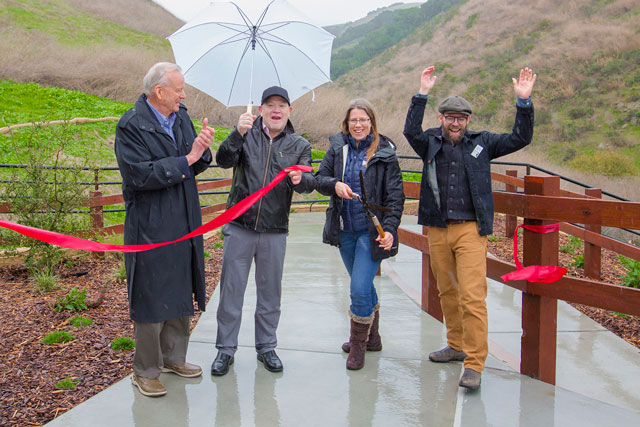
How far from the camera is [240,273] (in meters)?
3.96

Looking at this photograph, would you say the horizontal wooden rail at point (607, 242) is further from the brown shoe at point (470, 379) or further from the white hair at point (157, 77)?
the white hair at point (157, 77)

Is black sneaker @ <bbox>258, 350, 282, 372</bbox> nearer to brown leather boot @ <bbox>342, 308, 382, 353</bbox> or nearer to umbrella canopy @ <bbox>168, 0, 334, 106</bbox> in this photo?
brown leather boot @ <bbox>342, 308, 382, 353</bbox>

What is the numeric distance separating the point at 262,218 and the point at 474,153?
1450mm

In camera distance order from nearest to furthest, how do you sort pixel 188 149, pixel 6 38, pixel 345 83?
pixel 188 149 < pixel 6 38 < pixel 345 83

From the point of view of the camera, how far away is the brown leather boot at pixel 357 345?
13.1ft

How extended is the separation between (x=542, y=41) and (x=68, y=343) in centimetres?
6724

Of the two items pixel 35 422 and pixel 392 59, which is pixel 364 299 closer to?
pixel 35 422

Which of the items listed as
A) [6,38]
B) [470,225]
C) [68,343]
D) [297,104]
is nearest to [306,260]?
[68,343]

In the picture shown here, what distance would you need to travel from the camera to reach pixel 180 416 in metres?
3.29

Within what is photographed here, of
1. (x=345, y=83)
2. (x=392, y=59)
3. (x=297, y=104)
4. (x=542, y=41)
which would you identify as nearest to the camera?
(x=297, y=104)

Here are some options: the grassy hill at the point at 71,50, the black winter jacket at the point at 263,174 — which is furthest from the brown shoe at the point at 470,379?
the grassy hill at the point at 71,50

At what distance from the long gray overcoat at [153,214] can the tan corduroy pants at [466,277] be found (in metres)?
1.67

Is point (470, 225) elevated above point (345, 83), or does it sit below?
below

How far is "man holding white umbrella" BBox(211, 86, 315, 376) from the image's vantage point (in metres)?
3.90
